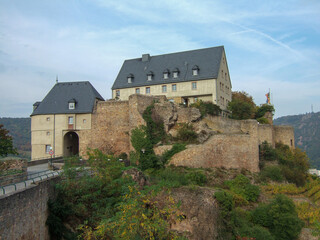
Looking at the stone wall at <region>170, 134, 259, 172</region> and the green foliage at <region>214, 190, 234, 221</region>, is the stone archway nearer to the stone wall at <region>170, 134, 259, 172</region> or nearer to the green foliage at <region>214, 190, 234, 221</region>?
the stone wall at <region>170, 134, 259, 172</region>

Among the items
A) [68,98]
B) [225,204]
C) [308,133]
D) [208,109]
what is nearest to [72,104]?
[68,98]

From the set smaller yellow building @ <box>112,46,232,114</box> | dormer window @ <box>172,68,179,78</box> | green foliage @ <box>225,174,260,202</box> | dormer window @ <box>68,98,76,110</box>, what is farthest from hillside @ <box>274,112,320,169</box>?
dormer window @ <box>68,98,76,110</box>

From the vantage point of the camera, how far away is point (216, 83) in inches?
1294

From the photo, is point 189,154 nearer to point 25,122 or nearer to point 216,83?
point 216,83

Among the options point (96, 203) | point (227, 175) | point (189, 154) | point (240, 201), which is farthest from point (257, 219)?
point (96, 203)

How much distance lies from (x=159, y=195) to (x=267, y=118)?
2379 centimetres

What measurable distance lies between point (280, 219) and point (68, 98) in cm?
2471

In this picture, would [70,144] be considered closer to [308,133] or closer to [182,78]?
[182,78]

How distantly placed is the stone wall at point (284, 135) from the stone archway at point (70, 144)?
2309 cm

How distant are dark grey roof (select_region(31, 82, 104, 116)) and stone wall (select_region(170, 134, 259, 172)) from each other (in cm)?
1357

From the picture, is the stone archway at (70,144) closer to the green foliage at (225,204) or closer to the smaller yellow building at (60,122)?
the smaller yellow building at (60,122)

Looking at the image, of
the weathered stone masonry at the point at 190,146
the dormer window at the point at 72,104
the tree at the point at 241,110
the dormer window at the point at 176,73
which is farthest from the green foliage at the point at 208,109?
the dormer window at the point at 72,104

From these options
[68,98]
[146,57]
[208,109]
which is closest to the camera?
[208,109]

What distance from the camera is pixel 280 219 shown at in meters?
20.1
